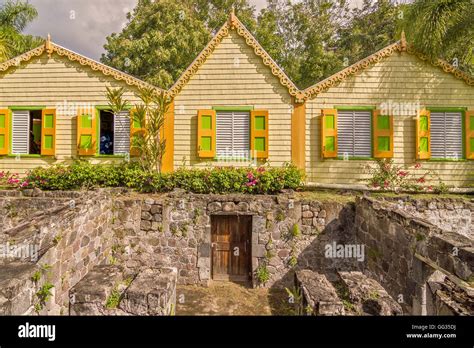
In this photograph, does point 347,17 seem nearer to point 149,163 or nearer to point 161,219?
point 149,163

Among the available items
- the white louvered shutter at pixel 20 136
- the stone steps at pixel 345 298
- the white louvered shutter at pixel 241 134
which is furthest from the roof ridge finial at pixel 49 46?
the stone steps at pixel 345 298

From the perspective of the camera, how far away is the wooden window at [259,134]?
10961 mm

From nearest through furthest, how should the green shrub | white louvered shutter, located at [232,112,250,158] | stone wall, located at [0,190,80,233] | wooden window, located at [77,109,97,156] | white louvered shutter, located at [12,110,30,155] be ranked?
stone wall, located at [0,190,80,233] → the green shrub → white louvered shutter, located at [232,112,250,158] → wooden window, located at [77,109,97,156] → white louvered shutter, located at [12,110,30,155]

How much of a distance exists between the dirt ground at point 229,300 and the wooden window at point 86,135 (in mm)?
6688

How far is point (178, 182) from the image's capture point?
988 cm

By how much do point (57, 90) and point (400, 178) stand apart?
13.9 m

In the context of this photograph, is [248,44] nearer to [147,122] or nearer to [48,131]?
[147,122]

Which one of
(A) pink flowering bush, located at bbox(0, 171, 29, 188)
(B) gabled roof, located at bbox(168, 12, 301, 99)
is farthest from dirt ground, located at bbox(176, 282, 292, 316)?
(A) pink flowering bush, located at bbox(0, 171, 29, 188)

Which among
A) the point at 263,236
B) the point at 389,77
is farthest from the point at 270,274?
the point at 389,77

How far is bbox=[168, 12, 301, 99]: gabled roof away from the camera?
11078mm

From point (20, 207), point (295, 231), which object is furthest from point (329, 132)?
point (20, 207)

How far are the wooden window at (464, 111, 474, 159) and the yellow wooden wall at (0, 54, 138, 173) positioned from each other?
12.7 metres

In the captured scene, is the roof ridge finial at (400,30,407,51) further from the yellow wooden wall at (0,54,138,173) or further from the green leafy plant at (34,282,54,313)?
the green leafy plant at (34,282,54,313)

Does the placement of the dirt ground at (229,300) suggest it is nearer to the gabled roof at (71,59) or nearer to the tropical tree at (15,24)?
the gabled roof at (71,59)
